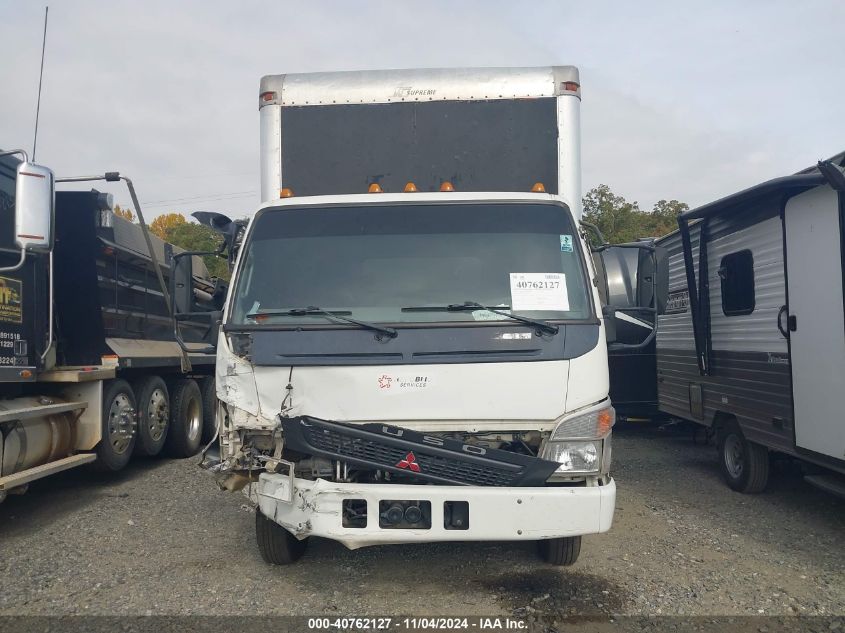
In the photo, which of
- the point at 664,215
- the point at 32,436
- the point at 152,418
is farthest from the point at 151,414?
the point at 664,215

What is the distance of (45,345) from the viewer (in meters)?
6.16

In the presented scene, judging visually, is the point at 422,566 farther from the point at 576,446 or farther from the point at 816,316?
the point at 816,316

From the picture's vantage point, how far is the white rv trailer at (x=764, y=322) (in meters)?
5.37

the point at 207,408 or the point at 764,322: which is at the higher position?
the point at 764,322

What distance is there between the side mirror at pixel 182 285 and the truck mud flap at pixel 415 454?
1.29 m

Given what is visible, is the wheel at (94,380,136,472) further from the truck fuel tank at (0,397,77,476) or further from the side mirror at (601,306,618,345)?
the side mirror at (601,306,618,345)

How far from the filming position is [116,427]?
6.91m

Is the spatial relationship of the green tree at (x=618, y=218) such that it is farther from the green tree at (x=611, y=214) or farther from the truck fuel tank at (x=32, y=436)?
the truck fuel tank at (x=32, y=436)

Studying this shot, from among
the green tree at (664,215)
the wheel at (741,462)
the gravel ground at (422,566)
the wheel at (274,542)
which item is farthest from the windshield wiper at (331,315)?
the green tree at (664,215)

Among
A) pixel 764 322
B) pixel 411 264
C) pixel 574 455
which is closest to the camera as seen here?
pixel 574 455

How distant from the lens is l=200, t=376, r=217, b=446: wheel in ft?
31.1

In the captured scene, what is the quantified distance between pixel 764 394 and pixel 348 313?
4.05 meters

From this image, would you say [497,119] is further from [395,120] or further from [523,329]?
[523,329]

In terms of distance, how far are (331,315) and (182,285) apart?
3.86 ft
